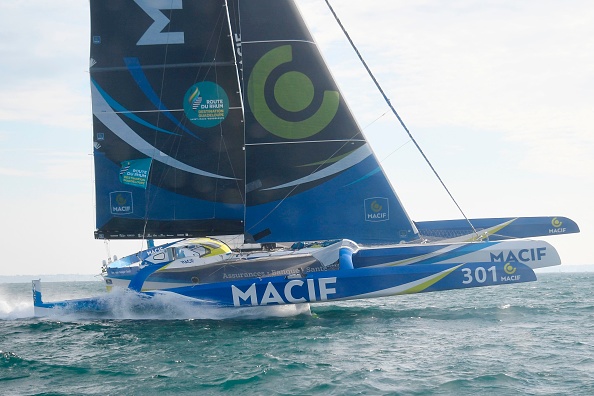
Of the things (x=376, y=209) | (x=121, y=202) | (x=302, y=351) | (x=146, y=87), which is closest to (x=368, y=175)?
(x=376, y=209)

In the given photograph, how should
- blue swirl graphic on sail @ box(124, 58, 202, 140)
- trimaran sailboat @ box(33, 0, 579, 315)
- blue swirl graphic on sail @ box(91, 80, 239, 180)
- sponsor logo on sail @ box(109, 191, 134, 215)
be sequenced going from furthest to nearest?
1. sponsor logo on sail @ box(109, 191, 134, 215)
2. blue swirl graphic on sail @ box(91, 80, 239, 180)
3. blue swirl graphic on sail @ box(124, 58, 202, 140)
4. trimaran sailboat @ box(33, 0, 579, 315)

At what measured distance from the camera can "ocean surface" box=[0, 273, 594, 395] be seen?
26.9 feet

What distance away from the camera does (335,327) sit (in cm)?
1294

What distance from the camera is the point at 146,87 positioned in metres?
16.3

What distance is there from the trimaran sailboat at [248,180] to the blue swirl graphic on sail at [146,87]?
3 centimetres

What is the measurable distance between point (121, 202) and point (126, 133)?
5.32 feet

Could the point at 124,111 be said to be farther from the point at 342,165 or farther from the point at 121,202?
the point at 342,165

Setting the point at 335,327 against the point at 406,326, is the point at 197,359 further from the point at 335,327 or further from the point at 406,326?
the point at 406,326

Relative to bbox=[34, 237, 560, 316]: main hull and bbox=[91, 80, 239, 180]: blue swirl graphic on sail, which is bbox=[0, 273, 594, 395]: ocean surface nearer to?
Result: bbox=[34, 237, 560, 316]: main hull

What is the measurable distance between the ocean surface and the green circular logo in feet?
14.4

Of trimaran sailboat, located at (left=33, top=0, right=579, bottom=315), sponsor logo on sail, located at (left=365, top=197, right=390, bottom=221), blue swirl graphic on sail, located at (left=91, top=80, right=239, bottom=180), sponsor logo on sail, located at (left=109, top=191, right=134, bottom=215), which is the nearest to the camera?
trimaran sailboat, located at (left=33, top=0, right=579, bottom=315)

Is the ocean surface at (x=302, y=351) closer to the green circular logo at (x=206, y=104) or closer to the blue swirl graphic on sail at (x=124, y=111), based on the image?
the blue swirl graphic on sail at (x=124, y=111)

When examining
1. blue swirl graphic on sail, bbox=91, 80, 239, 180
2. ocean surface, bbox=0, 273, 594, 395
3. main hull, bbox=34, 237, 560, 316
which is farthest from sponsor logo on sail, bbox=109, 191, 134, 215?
ocean surface, bbox=0, 273, 594, 395

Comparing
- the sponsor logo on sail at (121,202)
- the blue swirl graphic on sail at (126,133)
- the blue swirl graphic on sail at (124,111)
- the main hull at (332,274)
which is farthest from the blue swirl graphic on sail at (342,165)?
the sponsor logo on sail at (121,202)
